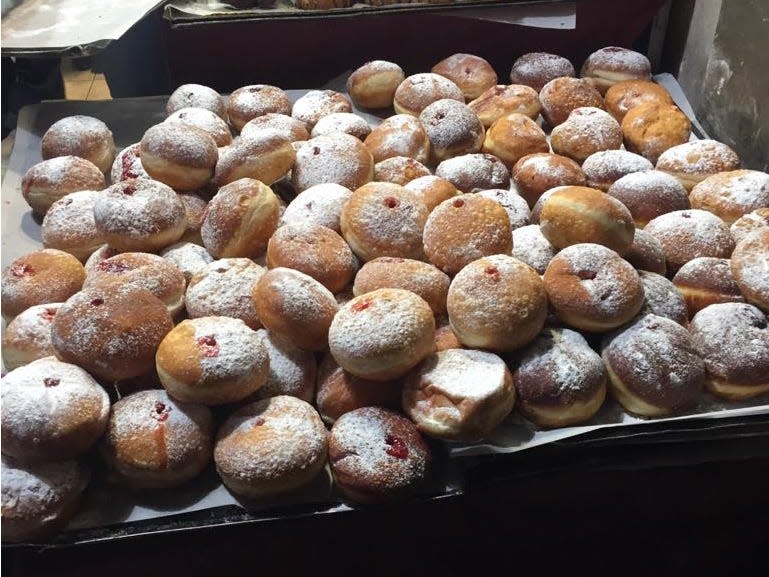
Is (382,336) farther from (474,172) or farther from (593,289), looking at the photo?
(474,172)

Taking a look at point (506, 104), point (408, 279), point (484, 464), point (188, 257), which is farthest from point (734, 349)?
point (188, 257)

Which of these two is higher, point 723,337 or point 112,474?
point 723,337

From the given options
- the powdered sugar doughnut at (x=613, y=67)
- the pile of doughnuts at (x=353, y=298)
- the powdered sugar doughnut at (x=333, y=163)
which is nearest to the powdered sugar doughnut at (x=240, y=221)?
the pile of doughnuts at (x=353, y=298)

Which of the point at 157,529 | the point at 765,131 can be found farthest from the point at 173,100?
the point at 765,131

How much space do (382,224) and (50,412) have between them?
85cm

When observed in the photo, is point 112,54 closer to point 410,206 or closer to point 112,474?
point 410,206

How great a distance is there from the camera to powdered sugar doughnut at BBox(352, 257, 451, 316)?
5.32ft

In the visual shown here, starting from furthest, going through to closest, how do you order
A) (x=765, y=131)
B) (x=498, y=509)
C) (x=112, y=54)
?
(x=112, y=54) → (x=765, y=131) → (x=498, y=509)

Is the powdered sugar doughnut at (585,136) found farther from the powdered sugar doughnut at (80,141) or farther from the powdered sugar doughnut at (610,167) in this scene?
the powdered sugar doughnut at (80,141)

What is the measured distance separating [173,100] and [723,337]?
74.0 inches

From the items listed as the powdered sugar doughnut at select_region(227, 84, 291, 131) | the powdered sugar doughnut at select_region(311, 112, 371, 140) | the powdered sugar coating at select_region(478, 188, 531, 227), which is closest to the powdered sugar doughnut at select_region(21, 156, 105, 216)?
the powdered sugar doughnut at select_region(227, 84, 291, 131)

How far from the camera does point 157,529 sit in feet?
4.41

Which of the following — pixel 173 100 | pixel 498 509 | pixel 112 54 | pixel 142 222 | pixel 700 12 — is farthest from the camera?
pixel 112 54

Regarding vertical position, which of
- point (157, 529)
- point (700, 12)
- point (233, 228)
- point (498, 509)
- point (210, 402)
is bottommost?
point (498, 509)
